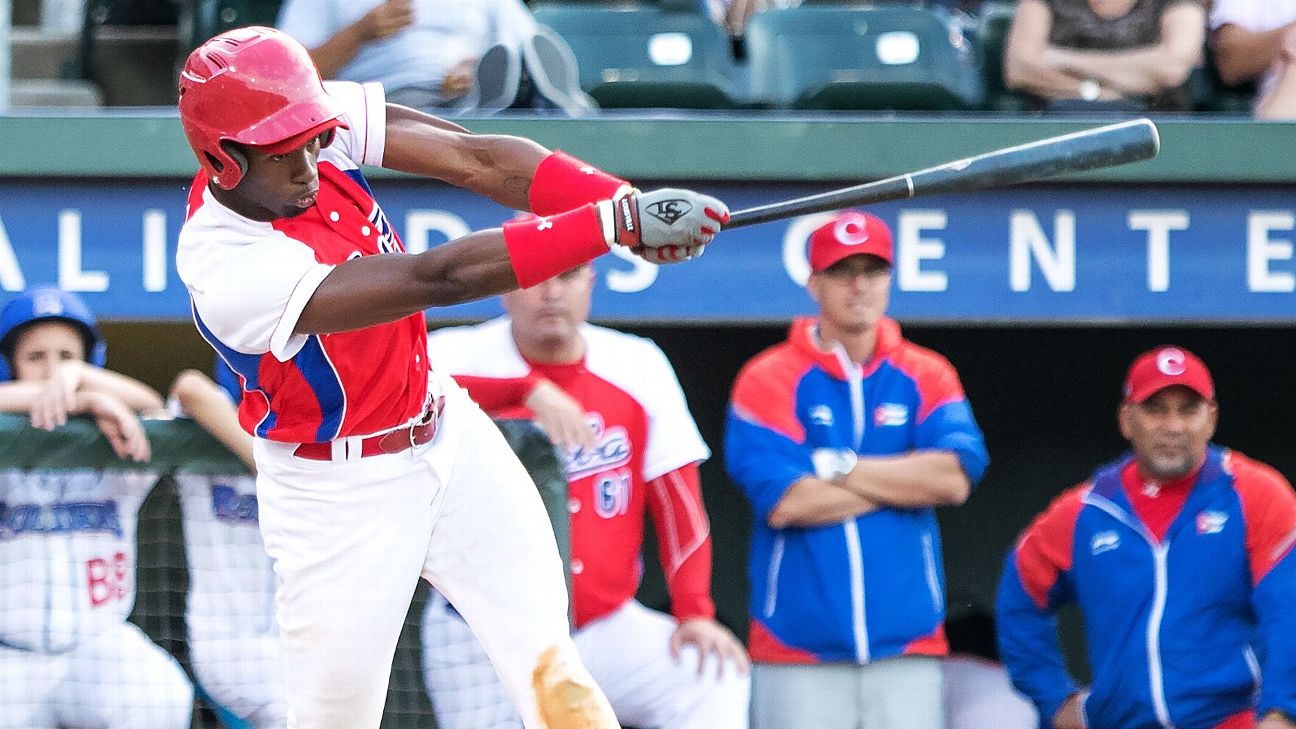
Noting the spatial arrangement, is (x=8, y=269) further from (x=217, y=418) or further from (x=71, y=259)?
(x=217, y=418)

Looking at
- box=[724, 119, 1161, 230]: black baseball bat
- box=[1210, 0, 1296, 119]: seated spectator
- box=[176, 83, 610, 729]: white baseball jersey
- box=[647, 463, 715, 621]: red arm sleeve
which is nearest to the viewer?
box=[176, 83, 610, 729]: white baseball jersey

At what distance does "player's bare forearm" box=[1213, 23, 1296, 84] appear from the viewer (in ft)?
16.2

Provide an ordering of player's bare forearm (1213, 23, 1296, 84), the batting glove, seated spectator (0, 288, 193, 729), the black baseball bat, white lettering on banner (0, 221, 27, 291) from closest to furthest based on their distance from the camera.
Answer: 1. the batting glove
2. the black baseball bat
3. seated spectator (0, 288, 193, 729)
4. white lettering on banner (0, 221, 27, 291)
5. player's bare forearm (1213, 23, 1296, 84)

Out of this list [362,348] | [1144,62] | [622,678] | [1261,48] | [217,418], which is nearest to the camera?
[362,348]

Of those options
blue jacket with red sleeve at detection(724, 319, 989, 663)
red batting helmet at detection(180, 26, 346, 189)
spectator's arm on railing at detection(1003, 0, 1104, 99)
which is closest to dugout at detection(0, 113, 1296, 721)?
blue jacket with red sleeve at detection(724, 319, 989, 663)

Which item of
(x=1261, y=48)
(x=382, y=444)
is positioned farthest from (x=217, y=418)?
(x=1261, y=48)

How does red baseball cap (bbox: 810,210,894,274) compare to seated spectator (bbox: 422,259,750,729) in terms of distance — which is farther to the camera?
red baseball cap (bbox: 810,210,894,274)

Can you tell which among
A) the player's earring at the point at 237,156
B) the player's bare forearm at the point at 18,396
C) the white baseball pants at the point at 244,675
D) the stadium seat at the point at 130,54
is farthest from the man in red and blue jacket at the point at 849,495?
the stadium seat at the point at 130,54

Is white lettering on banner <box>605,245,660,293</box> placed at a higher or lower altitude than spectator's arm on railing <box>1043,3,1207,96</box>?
lower

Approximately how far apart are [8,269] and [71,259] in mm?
142

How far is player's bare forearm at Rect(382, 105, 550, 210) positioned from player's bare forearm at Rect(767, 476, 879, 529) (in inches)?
49.3

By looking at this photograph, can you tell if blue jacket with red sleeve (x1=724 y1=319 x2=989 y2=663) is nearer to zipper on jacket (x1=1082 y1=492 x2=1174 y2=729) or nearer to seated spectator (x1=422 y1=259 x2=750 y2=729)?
seated spectator (x1=422 y1=259 x2=750 y2=729)

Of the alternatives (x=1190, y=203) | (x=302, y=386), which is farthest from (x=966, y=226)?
(x=302, y=386)

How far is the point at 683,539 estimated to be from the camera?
405 centimetres
